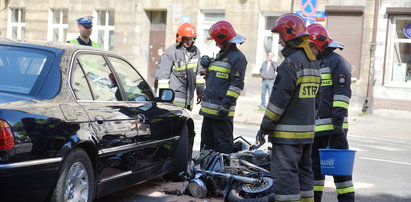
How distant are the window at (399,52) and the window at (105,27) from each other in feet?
36.5

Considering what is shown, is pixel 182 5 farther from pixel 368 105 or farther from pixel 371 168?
pixel 371 168

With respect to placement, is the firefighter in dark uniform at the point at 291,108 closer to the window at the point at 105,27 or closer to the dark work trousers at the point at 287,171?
the dark work trousers at the point at 287,171

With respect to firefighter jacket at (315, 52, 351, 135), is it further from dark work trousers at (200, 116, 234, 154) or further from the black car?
the black car

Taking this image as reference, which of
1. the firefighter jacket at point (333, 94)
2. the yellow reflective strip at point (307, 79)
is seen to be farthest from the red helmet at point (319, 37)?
the yellow reflective strip at point (307, 79)

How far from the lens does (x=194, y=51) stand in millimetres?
9016

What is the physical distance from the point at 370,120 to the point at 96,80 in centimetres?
1365

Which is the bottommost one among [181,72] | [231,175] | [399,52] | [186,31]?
[231,175]

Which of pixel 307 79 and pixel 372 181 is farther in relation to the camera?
pixel 372 181

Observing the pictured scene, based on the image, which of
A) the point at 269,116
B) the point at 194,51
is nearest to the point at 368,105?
the point at 194,51

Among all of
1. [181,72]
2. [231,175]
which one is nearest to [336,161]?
[231,175]

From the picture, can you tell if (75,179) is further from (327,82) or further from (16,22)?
(16,22)

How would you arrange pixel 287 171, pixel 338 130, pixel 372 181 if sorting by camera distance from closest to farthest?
1. pixel 287 171
2. pixel 338 130
3. pixel 372 181

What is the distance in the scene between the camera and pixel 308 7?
15.8m

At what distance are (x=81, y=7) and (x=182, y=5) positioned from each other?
16.2ft
